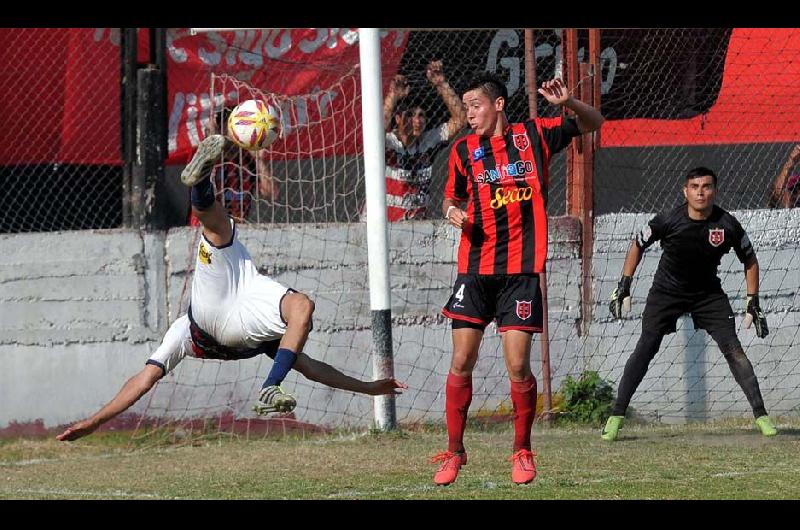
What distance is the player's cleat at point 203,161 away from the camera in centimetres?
767

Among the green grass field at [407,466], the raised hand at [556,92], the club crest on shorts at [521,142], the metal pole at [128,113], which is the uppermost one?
the metal pole at [128,113]

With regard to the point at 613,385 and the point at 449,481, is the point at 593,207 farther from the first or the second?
the point at 449,481

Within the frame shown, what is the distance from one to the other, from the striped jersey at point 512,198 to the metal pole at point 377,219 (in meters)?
2.82

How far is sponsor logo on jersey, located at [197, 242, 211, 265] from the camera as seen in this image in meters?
8.20

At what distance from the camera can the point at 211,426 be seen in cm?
1121

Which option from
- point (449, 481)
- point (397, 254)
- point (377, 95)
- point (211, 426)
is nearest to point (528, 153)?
point (449, 481)

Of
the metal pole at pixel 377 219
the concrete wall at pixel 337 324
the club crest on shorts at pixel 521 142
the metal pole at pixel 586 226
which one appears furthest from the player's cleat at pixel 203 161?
the metal pole at pixel 586 226

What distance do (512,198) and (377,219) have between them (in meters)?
2.98

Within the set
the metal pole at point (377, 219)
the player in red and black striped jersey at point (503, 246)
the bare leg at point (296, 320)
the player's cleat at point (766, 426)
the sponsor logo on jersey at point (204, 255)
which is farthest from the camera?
the metal pole at point (377, 219)

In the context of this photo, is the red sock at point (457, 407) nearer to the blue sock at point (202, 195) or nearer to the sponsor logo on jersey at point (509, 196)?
the sponsor logo on jersey at point (509, 196)

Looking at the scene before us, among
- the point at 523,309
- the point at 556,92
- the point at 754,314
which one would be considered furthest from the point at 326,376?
the point at 754,314

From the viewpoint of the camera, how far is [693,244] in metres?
10.1

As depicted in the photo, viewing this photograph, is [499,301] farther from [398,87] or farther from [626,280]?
[398,87]

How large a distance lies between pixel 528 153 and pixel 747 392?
3391 millimetres
